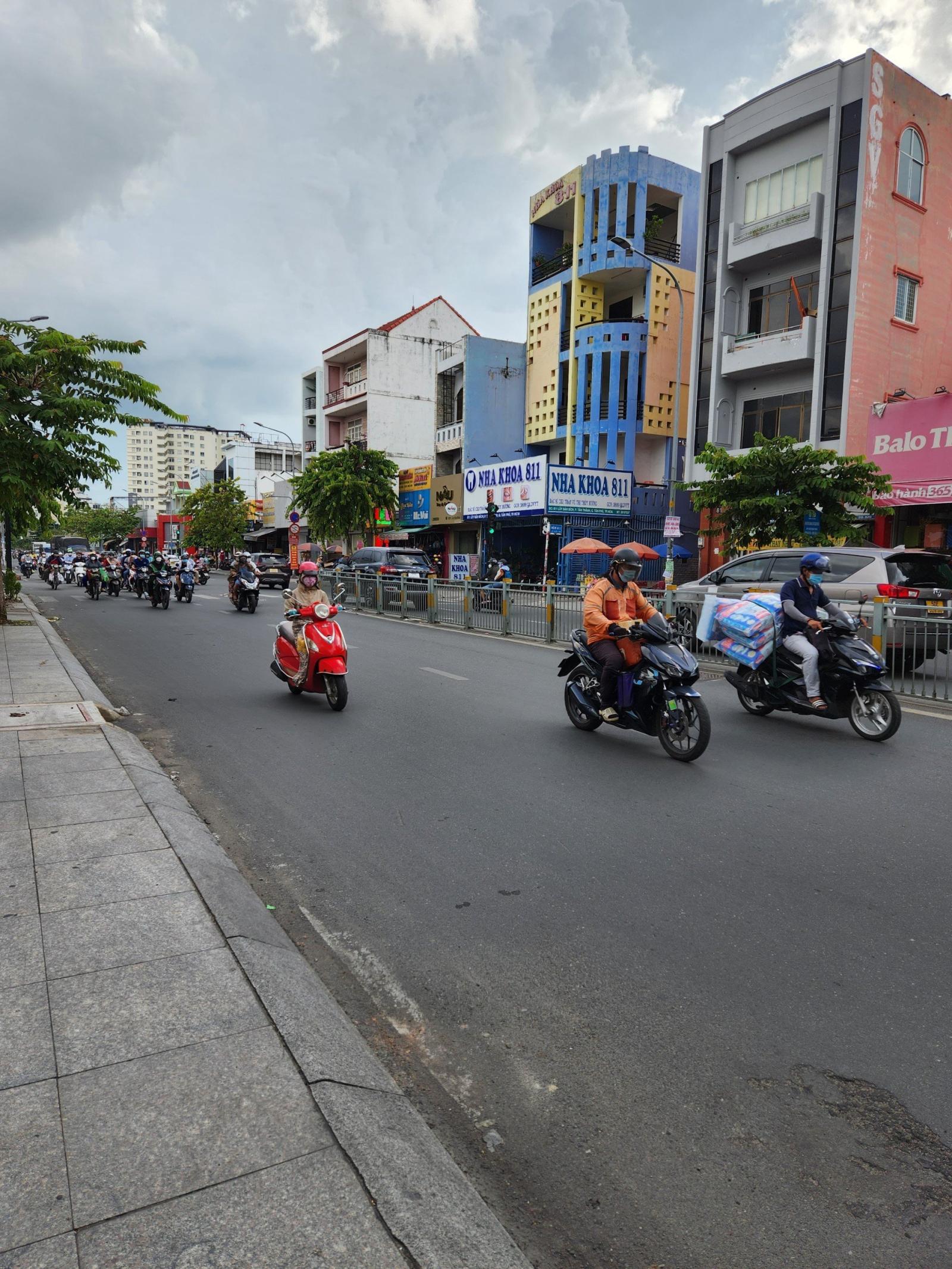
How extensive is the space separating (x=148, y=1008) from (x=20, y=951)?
2.49 ft

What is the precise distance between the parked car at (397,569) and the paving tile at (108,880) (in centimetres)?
1638

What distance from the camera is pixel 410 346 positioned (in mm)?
51531

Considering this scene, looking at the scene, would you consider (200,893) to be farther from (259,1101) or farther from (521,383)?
(521,383)

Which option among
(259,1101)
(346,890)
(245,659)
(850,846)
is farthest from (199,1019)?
(245,659)

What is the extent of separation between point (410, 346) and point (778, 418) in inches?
1189

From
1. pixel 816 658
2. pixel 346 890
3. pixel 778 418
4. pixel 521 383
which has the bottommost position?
pixel 346 890

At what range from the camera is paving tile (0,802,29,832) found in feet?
15.3

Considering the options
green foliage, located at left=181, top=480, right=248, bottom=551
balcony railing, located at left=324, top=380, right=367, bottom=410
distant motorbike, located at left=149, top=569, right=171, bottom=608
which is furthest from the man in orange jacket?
green foliage, located at left=181, top=480, right=248, bottom=551

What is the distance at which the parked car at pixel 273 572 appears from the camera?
3781cm

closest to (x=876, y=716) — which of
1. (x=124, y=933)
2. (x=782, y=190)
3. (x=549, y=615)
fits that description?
(x=124, y=933)

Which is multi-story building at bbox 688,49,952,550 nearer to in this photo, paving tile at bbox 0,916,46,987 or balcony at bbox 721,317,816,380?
balcony at bbox 721,317,816,380

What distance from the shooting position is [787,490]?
19844 mm

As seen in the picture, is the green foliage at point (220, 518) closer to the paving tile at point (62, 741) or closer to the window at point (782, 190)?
the window at point (782, 190)

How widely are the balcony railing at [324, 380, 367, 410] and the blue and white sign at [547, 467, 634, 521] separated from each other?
21874 mm
